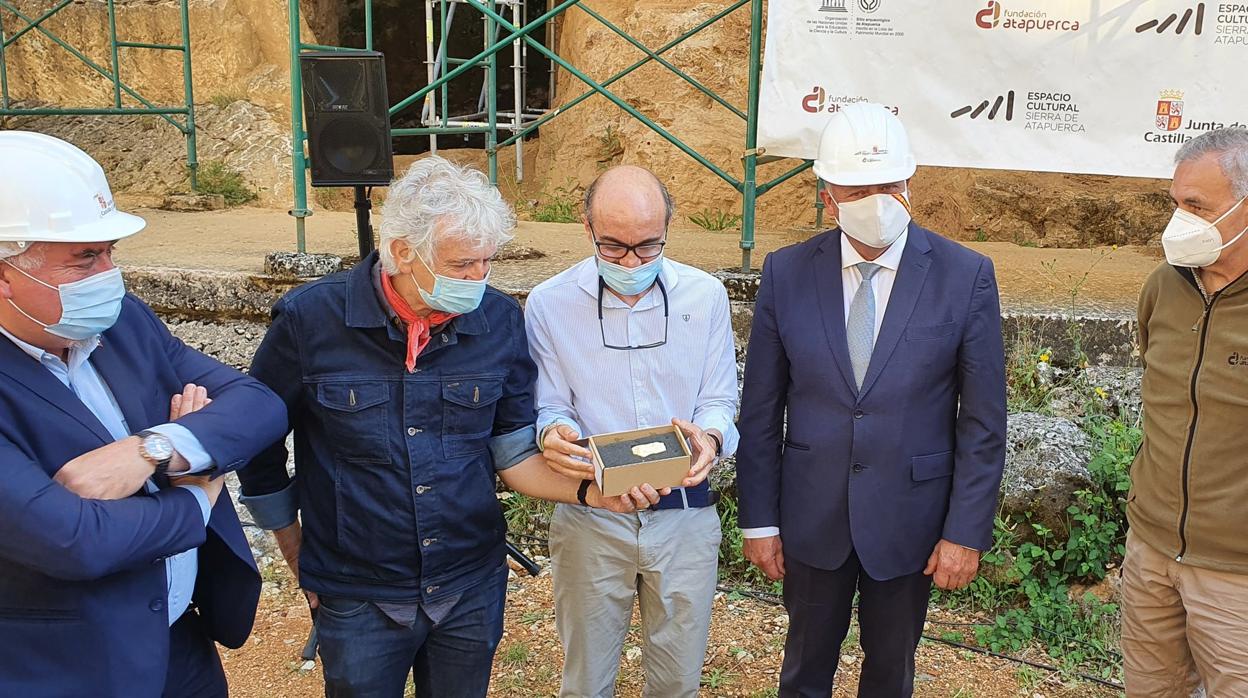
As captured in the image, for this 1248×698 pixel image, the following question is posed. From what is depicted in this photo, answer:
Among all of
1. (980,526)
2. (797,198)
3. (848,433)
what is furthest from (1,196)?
(797,198)

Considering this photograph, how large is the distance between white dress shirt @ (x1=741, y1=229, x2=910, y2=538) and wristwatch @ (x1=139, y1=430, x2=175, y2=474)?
1.62 meters

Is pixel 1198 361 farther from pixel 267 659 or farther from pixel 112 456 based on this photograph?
pixel 267 659

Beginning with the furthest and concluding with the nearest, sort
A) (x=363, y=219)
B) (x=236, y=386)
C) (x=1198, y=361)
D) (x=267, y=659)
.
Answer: (x=363, y=219)
(x=267, y=659)
(x=1198, y=361)
(x=236, y=386)

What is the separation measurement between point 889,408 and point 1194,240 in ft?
2.78

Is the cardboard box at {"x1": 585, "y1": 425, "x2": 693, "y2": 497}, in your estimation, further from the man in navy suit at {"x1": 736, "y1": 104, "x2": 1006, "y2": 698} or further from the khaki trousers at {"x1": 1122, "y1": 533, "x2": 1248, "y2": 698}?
the khaki trousers at {"x1": 1122, "y1": 533, "x2": 1248, "y2": 698}

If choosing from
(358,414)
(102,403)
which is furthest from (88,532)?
(358,414)

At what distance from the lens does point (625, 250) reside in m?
2.46

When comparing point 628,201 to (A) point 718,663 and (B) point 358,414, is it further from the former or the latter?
(A) point 718,663

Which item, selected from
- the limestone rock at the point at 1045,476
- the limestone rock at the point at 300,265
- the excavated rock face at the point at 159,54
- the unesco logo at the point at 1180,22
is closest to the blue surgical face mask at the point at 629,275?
the limestone rock at the point at 1045,476

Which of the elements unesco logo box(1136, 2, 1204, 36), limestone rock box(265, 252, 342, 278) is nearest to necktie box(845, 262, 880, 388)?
unesco logo box(1136, 2, 1204, 36)

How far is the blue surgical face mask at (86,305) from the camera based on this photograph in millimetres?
1764

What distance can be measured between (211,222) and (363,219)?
3903 mm

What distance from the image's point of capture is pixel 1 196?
5.51ft

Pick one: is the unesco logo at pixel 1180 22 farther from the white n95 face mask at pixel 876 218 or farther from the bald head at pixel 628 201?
the bald head at pixel 628 201
